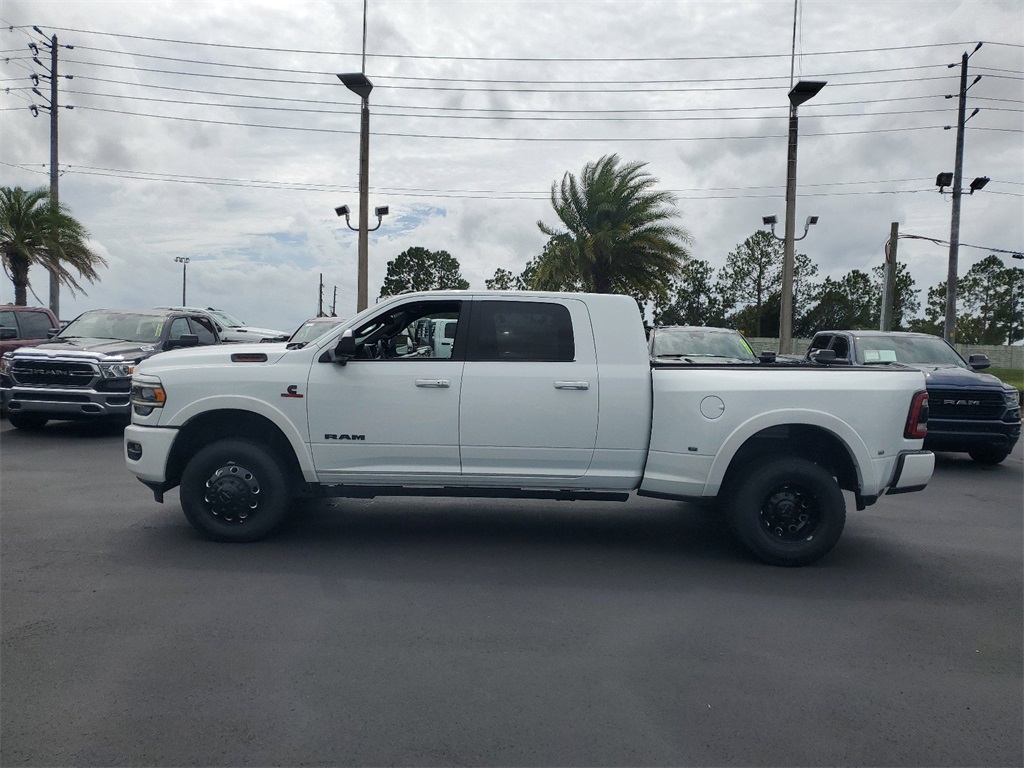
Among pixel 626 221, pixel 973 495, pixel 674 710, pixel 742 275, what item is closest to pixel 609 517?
pixel 674 710

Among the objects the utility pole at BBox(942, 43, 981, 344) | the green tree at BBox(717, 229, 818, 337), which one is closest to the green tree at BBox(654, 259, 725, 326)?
the green tree at BBox(717, 229, 818, 337)

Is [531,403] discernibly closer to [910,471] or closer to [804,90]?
[910,471]

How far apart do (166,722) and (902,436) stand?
16.7ft

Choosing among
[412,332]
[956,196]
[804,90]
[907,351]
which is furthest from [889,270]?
[412,332]

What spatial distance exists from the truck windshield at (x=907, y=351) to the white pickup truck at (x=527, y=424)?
20.5 feet

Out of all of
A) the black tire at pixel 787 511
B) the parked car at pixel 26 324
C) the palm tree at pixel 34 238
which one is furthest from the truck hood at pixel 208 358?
the palm tree at pixel 34 238

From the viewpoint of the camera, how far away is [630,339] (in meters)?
6.13

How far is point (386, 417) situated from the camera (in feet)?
20.0

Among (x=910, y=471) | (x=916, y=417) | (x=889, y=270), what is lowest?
(x=910, y=471)

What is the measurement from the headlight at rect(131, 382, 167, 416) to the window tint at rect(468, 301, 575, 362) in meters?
2.36

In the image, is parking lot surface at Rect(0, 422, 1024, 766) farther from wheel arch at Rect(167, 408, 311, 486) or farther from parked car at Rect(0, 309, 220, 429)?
parked car at Rect(0, 309, 220, 429)

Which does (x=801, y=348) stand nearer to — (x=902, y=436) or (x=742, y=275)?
(x=742, y=275)

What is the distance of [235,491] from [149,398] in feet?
3.19

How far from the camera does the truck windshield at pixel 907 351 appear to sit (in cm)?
1179
